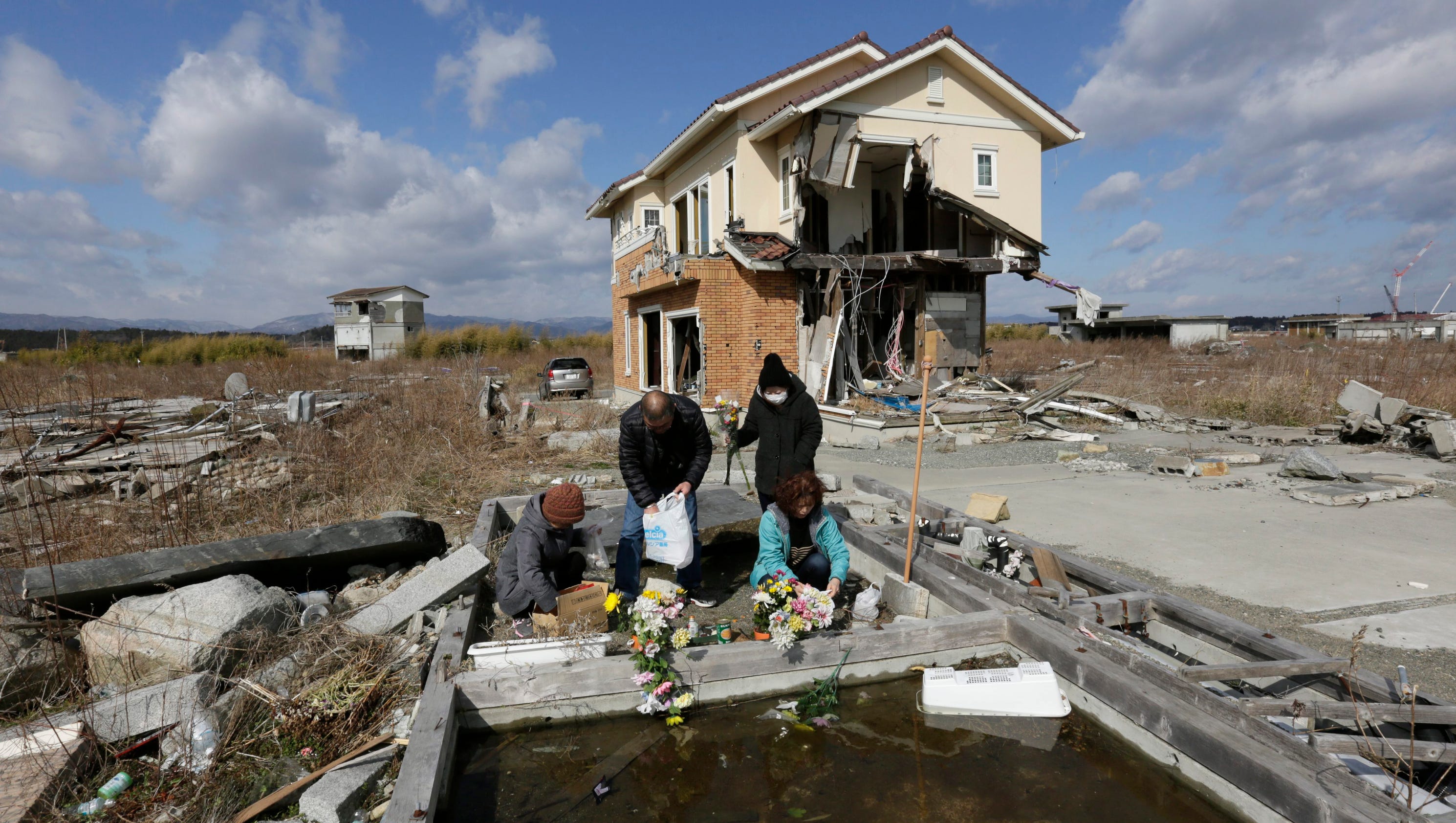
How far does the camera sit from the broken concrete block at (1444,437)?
1126 cm

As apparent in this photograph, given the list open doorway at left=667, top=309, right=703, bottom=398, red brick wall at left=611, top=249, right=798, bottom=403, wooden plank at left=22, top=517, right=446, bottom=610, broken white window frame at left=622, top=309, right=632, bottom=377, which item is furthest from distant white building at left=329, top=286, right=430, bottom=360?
wooden plank at left=22, top=517, right=446, bottom=610

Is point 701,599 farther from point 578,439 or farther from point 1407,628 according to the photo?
point 578,439

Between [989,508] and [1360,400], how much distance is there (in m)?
10.5

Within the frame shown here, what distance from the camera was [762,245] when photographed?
607 inches

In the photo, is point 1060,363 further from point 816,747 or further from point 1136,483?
point 816,747

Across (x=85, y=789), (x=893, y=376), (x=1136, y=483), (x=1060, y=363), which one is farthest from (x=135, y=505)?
(x=1060, y=363)

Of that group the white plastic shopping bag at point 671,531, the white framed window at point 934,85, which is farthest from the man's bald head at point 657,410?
the white framed window at point 934,85

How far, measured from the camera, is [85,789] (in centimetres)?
342

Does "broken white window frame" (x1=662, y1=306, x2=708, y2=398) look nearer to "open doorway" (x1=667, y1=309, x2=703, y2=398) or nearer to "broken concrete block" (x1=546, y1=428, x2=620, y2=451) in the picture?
"open doorway" (x1=667, y1=309, x2=703, y2=398)

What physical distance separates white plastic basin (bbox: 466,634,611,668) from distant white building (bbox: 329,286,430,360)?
1872 inches

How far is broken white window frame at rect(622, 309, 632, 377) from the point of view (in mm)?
22109

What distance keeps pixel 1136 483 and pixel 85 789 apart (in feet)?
35.0

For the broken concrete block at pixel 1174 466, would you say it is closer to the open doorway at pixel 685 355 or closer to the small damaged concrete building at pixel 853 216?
the small damaged concrete building at pixel 853 216

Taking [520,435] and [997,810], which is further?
[520,435]
